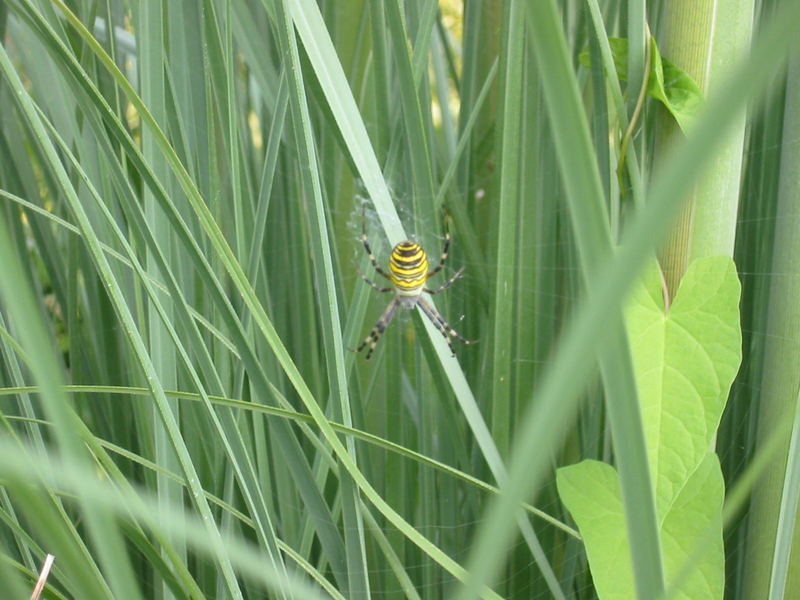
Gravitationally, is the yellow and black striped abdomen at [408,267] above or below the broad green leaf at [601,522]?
above

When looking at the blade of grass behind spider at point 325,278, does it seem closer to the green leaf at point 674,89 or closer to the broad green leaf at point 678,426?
the broad green leaf at point 678,426

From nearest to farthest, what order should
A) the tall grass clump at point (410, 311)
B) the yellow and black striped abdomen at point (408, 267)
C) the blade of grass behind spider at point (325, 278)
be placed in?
1. the tall grass clump at point (410, 311)
2. the blade of grass behind spider at point (325, 278)
3. the yellow and black striped abdomen at point (408, 267)

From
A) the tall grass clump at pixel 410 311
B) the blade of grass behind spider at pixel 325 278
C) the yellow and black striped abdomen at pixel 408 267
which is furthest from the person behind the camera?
the yellow and black striped abdomen at pixel 408 267

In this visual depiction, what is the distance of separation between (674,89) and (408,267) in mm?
919

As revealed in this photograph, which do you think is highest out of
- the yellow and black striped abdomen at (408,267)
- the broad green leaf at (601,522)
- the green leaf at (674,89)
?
the green leaf at (674,89)

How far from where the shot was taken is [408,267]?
64.1 inches

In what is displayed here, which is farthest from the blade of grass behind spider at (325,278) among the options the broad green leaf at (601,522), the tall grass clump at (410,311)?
the broad green leaf at (601,522)

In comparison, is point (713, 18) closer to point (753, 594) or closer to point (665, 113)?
point (665, 113)

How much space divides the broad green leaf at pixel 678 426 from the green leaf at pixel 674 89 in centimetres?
14

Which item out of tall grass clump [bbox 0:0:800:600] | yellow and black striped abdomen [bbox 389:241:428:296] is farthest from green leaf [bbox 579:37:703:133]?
yellow and black striped abdomen [bbox 389:241:428:296]

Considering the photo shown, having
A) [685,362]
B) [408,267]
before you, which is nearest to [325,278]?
[685,362]

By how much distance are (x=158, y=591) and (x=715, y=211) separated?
2.89ft

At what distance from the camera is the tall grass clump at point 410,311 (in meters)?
0.32

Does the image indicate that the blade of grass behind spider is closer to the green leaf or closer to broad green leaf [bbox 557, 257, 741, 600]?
broad green leaf [bbox 557, 257, 741, 600]
